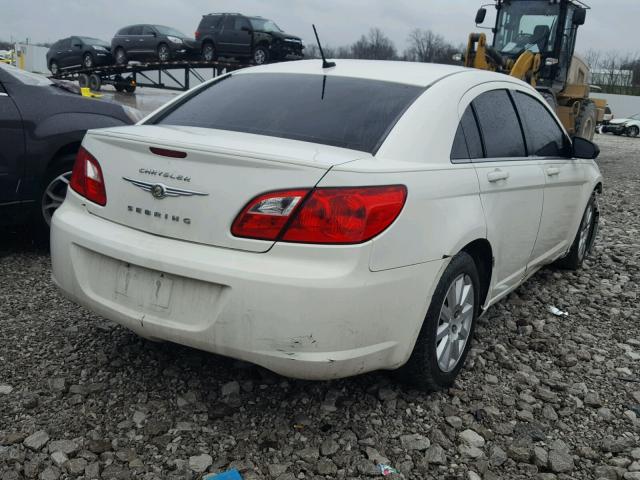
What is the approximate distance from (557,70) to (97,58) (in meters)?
18.6

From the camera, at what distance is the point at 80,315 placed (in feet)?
12.5

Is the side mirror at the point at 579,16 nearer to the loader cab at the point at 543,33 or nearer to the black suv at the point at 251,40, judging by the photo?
the loader cab at the point at 543,33

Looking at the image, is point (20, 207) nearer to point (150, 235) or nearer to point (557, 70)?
point (150, 235)

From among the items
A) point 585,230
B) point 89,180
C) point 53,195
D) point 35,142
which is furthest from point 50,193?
point 585,230

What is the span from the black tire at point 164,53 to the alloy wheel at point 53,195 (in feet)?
64.3

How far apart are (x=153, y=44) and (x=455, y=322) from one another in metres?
22.9

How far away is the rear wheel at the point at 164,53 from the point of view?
23.3 metres

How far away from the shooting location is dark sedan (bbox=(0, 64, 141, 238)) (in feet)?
14.9

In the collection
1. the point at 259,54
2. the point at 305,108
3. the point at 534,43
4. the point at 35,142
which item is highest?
the point at 534,43

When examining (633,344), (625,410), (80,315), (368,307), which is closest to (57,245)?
(80,315)

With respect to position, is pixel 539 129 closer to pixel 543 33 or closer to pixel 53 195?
pixel 53 195

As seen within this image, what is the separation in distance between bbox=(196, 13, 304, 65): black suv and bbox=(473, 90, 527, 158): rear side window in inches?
730

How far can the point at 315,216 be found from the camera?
7.84 ft

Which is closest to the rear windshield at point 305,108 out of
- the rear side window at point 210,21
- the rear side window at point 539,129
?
the rear side window at point 539,129
